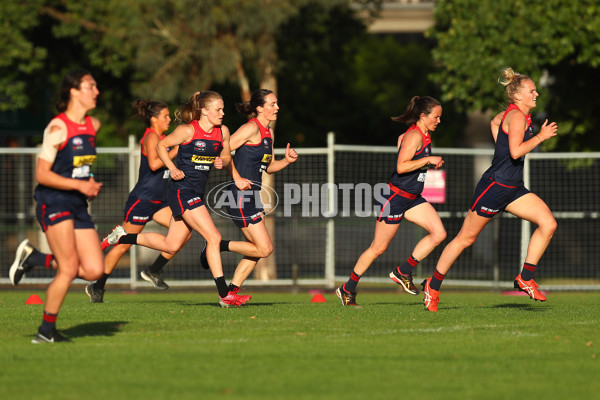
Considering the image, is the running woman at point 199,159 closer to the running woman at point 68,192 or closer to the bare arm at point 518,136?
the running woman at point 68,192

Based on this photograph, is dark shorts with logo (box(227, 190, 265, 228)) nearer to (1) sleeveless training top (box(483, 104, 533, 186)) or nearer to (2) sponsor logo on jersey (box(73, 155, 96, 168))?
(1) sleeveless training top (box(483, 104, 533, 186))

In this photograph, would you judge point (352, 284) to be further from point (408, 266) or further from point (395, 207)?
point (395, 207)

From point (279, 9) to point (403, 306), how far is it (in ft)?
37.6

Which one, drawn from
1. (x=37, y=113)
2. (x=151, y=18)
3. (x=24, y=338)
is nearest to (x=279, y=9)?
(x=151, y=18)

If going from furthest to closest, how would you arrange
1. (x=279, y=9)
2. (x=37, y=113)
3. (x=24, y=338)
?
1. (x=37, y=113)
2. (x=279, y=9)
3. (x=24, y=338)

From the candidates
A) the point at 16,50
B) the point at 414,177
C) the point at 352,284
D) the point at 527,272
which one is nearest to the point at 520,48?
the point at 414,177

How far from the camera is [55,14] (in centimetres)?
2523

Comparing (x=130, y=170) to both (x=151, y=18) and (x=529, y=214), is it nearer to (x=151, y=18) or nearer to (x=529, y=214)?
(x=151, y=18)

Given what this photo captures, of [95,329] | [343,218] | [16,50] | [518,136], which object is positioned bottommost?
[95,329]

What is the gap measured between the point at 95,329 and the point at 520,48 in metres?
13.6

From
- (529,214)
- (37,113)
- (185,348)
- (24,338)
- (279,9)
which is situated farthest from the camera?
(37,113)

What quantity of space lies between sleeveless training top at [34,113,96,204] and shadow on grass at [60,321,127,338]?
1.37 m

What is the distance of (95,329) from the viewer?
29.5 ft

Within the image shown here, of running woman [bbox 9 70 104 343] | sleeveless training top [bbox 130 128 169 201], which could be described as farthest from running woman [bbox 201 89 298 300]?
running woman [bbox 9 70 104 343]
